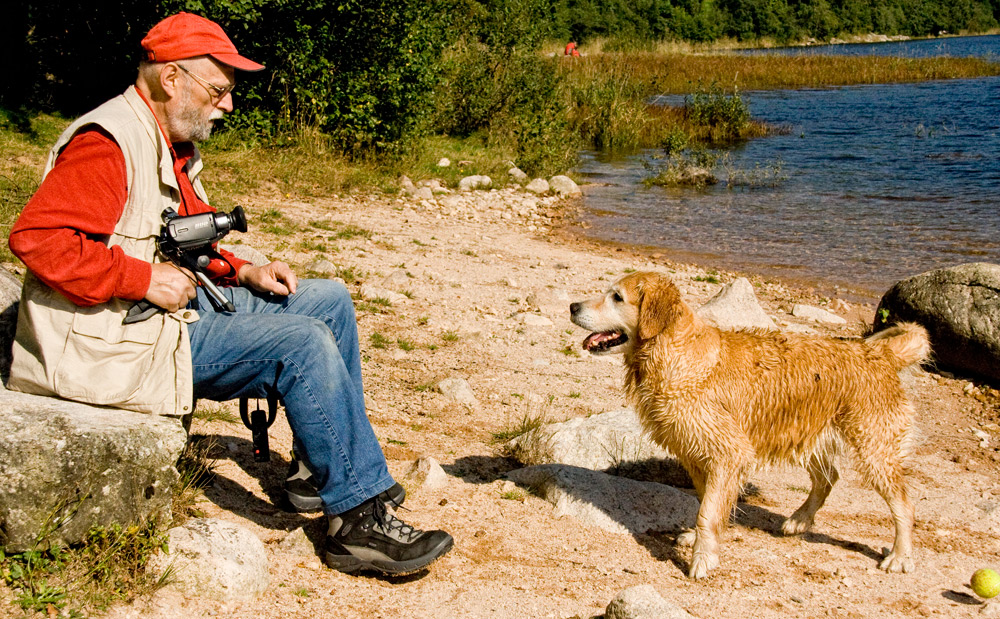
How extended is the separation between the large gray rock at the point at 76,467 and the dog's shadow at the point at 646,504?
78.1 inches

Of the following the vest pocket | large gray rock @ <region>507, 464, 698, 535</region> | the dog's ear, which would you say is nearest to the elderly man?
the vest pocket

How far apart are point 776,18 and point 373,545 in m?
81.8

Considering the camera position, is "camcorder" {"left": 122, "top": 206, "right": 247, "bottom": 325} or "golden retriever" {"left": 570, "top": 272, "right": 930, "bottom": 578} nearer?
"camcorder" {"left": 122, "top": 206, "right": 247, "bottom": 325}

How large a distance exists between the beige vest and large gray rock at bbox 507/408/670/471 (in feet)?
7.84

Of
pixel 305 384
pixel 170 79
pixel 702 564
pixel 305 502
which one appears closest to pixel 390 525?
pixel 305 502

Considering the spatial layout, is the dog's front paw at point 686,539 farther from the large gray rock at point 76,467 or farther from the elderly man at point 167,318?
the large gray rock at point 76,467

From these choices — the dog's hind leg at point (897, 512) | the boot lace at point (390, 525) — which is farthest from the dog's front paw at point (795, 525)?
the boot lace at point (390, 525)

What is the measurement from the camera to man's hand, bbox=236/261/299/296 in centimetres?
398

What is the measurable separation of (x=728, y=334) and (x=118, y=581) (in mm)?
3231

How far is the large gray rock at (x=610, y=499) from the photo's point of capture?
455cm

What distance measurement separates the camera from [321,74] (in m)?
13.4

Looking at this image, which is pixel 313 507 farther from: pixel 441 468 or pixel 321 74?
pixel 321 74

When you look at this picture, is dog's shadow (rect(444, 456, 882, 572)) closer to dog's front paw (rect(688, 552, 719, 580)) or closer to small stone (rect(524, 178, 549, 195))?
dog's front paw (rect(688, 552, 719, 580))

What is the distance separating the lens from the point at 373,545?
361cm
